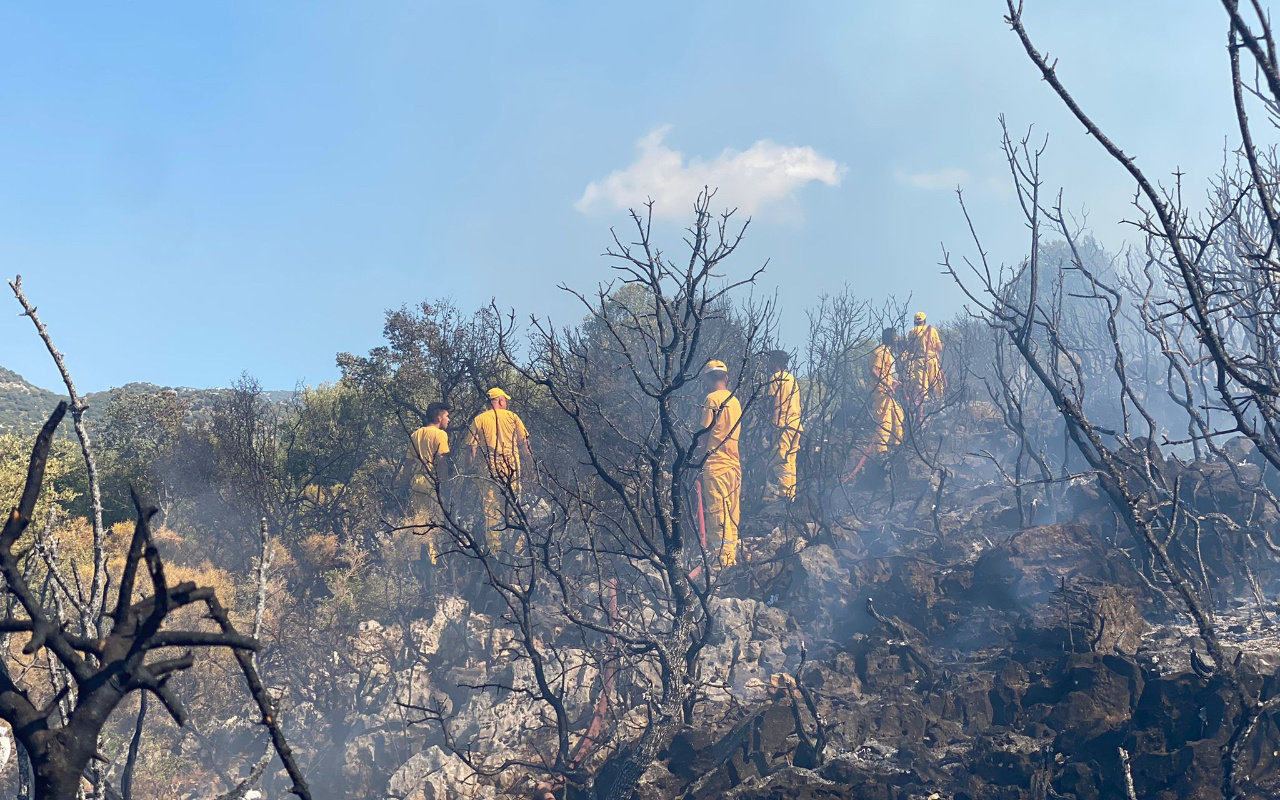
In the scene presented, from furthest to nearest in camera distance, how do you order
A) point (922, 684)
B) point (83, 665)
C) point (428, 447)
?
point (428, 447) < point (922, 684) < point (83, 665)

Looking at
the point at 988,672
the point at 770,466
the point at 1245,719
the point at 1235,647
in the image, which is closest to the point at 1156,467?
the point at 1235,647

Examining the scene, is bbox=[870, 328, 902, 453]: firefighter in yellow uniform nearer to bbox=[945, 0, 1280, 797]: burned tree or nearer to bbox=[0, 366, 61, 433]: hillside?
bbox=[945, 0, 1280, 797]: burned tree

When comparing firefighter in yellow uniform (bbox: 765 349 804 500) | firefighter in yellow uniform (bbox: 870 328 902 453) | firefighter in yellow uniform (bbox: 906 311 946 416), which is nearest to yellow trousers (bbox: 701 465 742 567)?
firefighter in yellow uniform (bbox: 765 349 804 500)

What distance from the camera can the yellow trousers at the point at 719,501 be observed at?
11.5 m

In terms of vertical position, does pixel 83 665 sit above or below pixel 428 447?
below

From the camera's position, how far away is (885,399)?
15.3m

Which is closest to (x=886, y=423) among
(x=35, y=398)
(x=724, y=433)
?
(x=724, y=433)

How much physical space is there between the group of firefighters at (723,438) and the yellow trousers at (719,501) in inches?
0.6

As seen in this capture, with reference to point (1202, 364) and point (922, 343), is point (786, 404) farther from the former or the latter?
point (1202, 364)

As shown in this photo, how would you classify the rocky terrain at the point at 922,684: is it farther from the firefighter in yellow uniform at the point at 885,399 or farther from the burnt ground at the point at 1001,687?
the firefighter in yellow uniform at the point at 885,399

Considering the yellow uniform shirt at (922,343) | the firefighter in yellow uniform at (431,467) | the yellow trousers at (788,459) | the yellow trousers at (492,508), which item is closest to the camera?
the firefighter in yellow uniform at (431,467)

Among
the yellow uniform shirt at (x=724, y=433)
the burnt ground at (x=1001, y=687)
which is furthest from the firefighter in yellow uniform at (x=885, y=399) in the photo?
the burnt ground at (x=1001, y=687)

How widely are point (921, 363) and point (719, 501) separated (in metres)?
6.11

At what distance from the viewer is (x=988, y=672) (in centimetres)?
750
